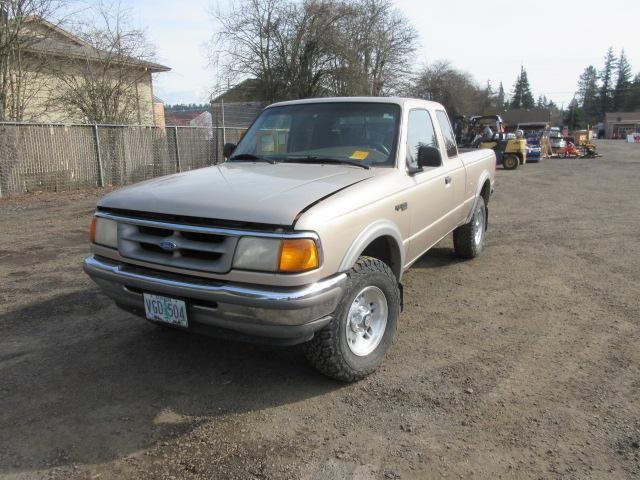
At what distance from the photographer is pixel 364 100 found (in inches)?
168

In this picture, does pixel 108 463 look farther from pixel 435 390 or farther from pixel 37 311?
pixel 37 311

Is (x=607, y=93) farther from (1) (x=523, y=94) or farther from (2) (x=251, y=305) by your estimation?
(2) (x=251, y=305)

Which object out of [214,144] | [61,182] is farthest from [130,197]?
[214,144]

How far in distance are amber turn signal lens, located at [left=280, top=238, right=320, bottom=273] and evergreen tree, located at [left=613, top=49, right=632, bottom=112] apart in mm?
125168

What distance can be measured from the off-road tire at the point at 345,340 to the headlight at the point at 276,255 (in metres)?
0.42

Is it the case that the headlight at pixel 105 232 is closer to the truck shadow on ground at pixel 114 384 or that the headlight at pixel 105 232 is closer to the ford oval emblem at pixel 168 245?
the ford oval emblem at pixel 168 245

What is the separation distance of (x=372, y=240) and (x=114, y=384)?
2.00 metres

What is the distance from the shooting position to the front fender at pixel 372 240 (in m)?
2.96

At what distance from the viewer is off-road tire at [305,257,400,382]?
2945mm

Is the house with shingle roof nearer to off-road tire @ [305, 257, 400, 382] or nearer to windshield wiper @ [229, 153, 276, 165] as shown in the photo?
windshield wiper @ [229, 153, 276, 165]

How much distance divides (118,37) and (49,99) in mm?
3231

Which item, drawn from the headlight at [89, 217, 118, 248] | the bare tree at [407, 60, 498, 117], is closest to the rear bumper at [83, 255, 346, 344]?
the headlight at [89, 217, 118, 248]

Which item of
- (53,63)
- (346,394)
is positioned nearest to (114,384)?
(346,394)

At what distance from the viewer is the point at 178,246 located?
2838 mm
